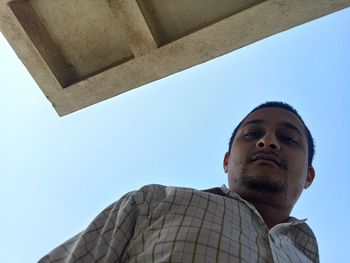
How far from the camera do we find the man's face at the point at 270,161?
3.27m

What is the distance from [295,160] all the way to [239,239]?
4.12ft

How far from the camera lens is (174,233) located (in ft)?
7.63

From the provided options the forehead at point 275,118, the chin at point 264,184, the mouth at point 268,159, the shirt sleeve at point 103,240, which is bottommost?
the shirt sleeve at point 103,240

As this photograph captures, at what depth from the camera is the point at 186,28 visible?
4.62 metres

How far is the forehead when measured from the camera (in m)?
3.86

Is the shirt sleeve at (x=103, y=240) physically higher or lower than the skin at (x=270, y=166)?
lower

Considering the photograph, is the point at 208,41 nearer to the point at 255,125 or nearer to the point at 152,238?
the point at 255,125

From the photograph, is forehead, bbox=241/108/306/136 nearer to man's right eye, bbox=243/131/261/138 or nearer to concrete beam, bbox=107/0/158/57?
man's right eye, bbox=243/131/261/138

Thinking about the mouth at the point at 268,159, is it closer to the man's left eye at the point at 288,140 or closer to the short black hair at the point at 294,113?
the man's left eye at the point at 288,140

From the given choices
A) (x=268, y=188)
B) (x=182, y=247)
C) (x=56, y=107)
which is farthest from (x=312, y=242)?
(x=56, y=107)

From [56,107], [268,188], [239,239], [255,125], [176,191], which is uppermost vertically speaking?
[56,107]

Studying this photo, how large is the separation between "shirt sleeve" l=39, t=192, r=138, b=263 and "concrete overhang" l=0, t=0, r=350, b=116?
239cm

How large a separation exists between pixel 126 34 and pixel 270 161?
199 centimetres

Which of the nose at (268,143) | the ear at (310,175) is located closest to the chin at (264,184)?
the nose at (268,143)
